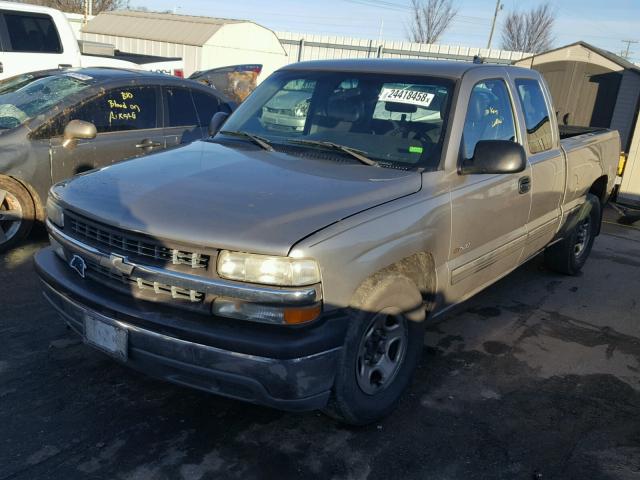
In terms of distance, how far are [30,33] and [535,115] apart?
8087 mm

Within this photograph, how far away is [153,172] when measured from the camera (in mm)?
3254

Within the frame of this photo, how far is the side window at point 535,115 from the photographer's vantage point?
4.48 meters

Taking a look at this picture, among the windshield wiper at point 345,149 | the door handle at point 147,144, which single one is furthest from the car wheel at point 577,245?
the door handle at point 147,144

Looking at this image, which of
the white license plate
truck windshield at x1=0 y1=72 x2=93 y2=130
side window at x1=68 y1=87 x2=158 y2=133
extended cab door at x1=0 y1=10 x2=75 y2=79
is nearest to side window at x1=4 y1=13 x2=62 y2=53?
extended cab door at x1=0 y1=10 x2=75 y2=79

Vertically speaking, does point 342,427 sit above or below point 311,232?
below

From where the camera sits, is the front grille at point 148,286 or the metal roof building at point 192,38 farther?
the metal roof building at point 192,38

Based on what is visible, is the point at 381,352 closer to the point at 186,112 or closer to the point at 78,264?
the point at 78,264

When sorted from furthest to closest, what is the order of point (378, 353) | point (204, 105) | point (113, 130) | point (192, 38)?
point (192, 38)
point (204, 105)
point (113, 130)
point (378, 353)

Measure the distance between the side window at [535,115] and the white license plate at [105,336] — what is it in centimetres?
320

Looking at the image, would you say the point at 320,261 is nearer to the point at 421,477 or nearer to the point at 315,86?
the point at 421,477

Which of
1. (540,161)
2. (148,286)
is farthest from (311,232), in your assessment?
(540,161)

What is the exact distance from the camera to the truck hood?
2.61 meters

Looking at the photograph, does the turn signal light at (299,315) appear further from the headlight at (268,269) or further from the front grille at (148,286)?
the front grille at (148,286)

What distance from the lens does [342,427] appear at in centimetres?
322
